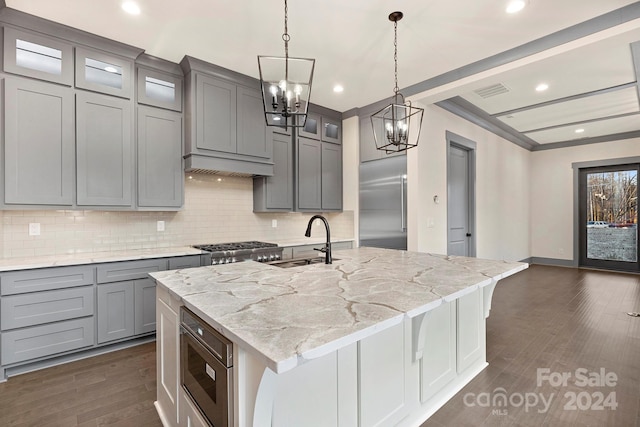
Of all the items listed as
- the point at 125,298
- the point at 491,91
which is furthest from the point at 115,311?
the point at 491,91

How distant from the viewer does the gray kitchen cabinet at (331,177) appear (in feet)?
15.8

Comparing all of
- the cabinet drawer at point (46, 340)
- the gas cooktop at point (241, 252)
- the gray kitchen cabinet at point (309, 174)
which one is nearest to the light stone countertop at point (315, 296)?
the gas cooktop at point (241, 252)

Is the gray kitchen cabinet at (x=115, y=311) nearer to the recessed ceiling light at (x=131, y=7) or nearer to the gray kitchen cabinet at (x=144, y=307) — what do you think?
the gray kitchen cabinet at (x=144, y=307)

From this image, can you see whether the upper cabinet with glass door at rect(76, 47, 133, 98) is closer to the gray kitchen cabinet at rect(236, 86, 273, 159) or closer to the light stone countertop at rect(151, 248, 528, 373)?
the gray kitchen cabinet at rect(236, 86, 273, 159)

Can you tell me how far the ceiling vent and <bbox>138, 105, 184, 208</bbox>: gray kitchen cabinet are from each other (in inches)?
150

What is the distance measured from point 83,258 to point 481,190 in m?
5.63

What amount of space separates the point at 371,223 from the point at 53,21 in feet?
13.3

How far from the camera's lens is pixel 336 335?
935mm

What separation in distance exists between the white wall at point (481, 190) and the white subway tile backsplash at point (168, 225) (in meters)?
1.28

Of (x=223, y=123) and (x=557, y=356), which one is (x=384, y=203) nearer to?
(x=223, y=123)

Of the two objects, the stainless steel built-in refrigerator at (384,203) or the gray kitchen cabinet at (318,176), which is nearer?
the stainless steel built-in refrigerator at (384,203)

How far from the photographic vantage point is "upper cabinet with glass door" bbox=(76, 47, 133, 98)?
2.81 meters

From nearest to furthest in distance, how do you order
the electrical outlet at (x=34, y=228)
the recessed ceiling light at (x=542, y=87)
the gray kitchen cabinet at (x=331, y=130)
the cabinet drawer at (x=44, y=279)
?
the cabinet drawer at (x=44, y=279) → the electrical outlet at (x=34, y=228) → the recessed ceiling light at (x=542, y=87) → the gray kitchen cabinet at (x=331, y=130)

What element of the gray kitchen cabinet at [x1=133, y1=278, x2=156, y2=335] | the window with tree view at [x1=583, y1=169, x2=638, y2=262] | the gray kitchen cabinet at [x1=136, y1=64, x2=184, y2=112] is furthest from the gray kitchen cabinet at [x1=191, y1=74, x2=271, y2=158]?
the window with tree view at [x1=583, y1=169, x2=638, y2=262]
